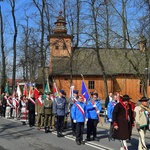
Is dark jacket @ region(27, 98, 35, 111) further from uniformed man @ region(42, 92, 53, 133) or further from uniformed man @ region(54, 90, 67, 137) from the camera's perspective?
uniformed man @ region(54, 90, 67, 137)

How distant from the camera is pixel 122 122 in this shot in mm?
9086

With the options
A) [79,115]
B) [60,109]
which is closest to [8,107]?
[60,109]

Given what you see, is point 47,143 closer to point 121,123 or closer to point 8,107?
point 121,123

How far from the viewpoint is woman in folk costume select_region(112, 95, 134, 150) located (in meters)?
8.99

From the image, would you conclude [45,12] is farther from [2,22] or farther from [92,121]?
[92,121]

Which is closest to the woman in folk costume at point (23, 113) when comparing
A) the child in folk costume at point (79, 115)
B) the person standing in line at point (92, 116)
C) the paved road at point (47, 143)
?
the paved road at point (47, 143)

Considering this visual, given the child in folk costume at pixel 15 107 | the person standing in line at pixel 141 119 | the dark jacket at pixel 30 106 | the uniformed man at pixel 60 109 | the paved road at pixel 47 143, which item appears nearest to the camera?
the person standing in line at pixel 141 119

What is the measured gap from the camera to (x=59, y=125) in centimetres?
1316

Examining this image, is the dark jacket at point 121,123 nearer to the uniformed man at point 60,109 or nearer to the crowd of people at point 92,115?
the crowd of people at point 92,115

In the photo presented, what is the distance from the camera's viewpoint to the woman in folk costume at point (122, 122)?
8992 mm

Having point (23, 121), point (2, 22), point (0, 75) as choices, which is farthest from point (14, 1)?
point (23, 121)

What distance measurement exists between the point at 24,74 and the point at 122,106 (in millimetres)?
43453

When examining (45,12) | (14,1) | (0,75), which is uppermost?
(14,1)

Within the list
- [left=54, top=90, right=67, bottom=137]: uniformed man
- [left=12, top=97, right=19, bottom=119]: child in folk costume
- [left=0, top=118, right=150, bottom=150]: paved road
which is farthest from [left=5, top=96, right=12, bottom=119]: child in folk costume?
[left=54, top=90, right=67, bottom=137]: uniformed man
